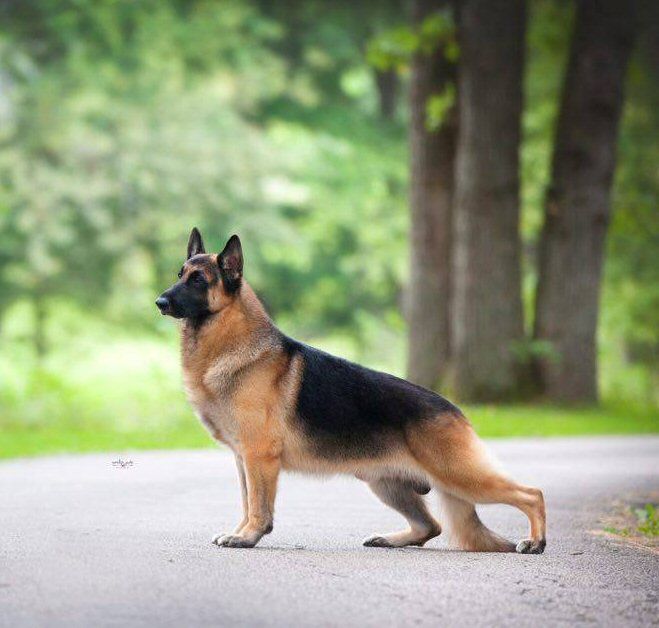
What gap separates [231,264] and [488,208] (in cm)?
1371

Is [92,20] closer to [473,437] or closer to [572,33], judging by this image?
[572,33]

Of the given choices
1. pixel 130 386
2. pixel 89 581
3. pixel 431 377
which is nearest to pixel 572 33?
pixel 431 377

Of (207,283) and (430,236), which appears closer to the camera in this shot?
(207,283)

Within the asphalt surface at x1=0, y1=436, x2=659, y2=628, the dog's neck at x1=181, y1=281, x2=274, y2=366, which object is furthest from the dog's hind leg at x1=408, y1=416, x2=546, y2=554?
the dog's neck at x1=181, y1=281, x2=274, y2=366

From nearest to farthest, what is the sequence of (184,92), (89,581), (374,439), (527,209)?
(89,581) → (374,439) → (527,209) → (184,92)

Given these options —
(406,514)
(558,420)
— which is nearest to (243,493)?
(406,514)

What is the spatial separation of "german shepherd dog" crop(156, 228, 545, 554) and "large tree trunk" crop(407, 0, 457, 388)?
46.6 feet

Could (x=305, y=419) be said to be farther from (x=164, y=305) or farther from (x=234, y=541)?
(x=164, y=305)

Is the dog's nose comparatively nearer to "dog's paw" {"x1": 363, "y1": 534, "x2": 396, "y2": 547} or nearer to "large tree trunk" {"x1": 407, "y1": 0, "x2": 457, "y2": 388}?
"dog's paw" {"x1": 363, "y1": 534, "x2": 396, "y2": 547}

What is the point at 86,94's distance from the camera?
29.6 m

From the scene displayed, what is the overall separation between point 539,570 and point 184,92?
2529 centimetres

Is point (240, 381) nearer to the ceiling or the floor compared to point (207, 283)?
nearer to the floor

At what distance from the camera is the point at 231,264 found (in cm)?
791

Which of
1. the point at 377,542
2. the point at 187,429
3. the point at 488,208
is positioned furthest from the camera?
the point at 488,208
